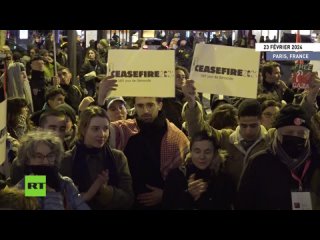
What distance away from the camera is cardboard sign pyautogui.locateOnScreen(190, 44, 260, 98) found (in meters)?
6.54

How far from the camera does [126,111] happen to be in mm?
6742

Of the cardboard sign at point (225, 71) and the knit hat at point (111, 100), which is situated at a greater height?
the cardboard sign at point (225, 71)

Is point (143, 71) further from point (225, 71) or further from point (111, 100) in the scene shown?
point (225, 71)

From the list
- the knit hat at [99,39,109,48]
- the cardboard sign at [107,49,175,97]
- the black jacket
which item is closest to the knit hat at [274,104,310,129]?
the black jacket

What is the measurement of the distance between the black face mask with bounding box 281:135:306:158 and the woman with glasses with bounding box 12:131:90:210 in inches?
66.1

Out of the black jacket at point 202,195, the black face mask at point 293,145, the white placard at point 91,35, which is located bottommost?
the black jacket at point 202,195

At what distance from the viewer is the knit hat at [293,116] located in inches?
259

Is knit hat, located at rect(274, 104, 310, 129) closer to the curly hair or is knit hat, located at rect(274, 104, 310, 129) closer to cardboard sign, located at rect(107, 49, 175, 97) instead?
cardboard sign, located at rect(107, 49, 175, 97)

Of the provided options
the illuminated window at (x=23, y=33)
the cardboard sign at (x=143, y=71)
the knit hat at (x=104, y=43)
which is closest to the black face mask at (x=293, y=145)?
the cardboard sign at (x=143, y=71)

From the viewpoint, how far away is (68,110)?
6.65m

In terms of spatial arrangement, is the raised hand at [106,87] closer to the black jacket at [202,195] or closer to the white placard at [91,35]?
the white placard at [91,35]

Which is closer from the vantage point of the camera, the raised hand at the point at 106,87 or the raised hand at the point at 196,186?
the raised hand at the point at 106,87

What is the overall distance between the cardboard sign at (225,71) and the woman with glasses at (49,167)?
4.13ft

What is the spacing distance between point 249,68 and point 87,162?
150 centimetres
